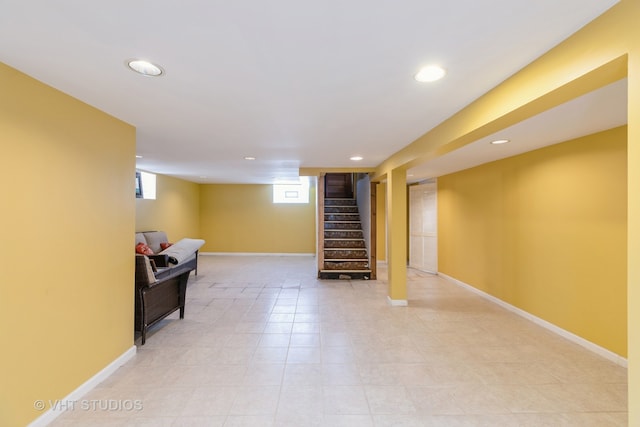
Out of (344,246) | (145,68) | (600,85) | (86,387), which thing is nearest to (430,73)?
(600,85)

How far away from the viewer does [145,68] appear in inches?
62.9

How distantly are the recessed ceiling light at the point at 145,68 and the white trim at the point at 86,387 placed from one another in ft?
7.49

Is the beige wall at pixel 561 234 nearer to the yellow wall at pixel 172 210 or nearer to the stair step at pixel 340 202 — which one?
the stair step at pixel 340 202

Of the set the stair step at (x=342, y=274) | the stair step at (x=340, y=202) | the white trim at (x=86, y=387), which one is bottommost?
the white trim at (x=86, y=387)

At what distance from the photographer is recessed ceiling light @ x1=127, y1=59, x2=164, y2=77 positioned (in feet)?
5.04

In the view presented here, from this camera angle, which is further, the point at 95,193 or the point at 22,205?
the point at 95,193

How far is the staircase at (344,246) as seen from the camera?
5977mm

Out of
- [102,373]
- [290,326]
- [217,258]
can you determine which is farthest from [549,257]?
[217,258]

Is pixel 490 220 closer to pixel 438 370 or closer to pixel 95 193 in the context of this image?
pixel 438 370

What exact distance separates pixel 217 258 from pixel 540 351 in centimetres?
774

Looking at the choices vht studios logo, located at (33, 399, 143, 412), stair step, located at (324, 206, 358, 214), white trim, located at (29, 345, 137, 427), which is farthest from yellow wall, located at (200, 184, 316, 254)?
vht studios logo, located at (33, 399, 143, 412)

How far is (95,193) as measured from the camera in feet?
7.45

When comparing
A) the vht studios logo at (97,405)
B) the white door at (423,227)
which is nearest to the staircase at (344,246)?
the white door at (423,227)

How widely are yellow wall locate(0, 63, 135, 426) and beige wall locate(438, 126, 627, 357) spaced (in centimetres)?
465
